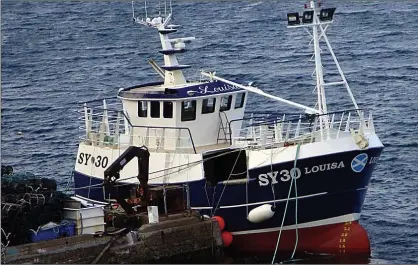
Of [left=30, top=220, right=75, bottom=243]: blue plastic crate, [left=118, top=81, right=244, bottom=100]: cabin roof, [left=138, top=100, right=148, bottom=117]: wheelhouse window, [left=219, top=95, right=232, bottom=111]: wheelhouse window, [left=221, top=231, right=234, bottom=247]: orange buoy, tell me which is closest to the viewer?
[left=30, top=220, right=75, bottom=243]: blue plastic crate

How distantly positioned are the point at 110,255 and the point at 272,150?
544 cm

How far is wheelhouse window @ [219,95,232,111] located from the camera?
35.5 m

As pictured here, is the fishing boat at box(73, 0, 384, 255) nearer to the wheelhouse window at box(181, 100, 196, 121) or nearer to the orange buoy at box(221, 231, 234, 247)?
the wheelhouse window at box(181, 100, 196, 121)

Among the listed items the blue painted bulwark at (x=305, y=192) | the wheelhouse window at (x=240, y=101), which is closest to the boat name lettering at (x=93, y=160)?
the blue painted bulwark at (x=305, y=192)

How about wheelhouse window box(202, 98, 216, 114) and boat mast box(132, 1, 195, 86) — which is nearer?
wheelhouse window box(202, 98, 216, 114)

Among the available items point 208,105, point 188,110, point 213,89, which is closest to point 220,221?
point 188,110

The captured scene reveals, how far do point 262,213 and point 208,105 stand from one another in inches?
169

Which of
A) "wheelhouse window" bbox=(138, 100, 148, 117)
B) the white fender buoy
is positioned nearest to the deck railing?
the white fender buoy

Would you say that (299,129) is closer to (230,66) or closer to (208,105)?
(208,105)

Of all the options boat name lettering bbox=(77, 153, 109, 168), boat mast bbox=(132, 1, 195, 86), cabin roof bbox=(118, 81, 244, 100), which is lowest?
boat name lettering bbox=(77, 153, 109, 168)

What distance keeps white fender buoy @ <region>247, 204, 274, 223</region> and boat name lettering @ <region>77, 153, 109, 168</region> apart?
5293mm

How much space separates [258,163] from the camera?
107 ft

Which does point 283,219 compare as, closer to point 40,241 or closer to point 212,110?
point 212,110

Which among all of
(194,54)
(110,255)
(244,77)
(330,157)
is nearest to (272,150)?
(330,157)
